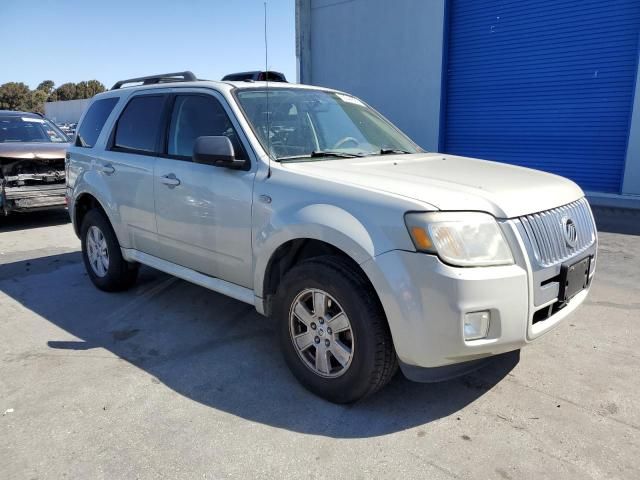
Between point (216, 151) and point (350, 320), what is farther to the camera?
point (216, 151)

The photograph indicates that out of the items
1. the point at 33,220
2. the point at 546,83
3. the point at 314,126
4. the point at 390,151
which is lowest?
the point at 33,220

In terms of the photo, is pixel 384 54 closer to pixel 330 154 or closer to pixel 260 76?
pixel 260 76

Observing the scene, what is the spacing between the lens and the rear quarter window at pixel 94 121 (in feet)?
16.5

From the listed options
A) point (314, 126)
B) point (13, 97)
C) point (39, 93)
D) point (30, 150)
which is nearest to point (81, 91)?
point (39, 93)

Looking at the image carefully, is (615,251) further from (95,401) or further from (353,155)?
(95,401)

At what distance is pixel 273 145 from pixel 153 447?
1.96 metres

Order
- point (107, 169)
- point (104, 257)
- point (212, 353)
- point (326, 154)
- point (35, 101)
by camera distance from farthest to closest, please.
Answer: point (35, 101) → point (104, 257) → point (107, 169) → point (212, 353) → point (326, 154)

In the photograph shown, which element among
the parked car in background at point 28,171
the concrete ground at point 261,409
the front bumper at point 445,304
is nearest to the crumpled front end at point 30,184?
the parked car in background at point 28,171

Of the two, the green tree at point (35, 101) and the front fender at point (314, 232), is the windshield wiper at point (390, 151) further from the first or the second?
the green tree at point (35, 101)

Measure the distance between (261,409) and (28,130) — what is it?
8518 mm

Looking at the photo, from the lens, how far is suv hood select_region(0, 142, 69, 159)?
8.12m

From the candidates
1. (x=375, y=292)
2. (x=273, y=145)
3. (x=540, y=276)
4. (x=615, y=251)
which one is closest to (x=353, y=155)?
(x=273, y=145)

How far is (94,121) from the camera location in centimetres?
519

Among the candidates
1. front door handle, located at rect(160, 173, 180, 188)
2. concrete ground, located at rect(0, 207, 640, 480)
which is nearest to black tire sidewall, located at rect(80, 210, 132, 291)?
concrete ground, located at rect(0, 207, 640, 480)
